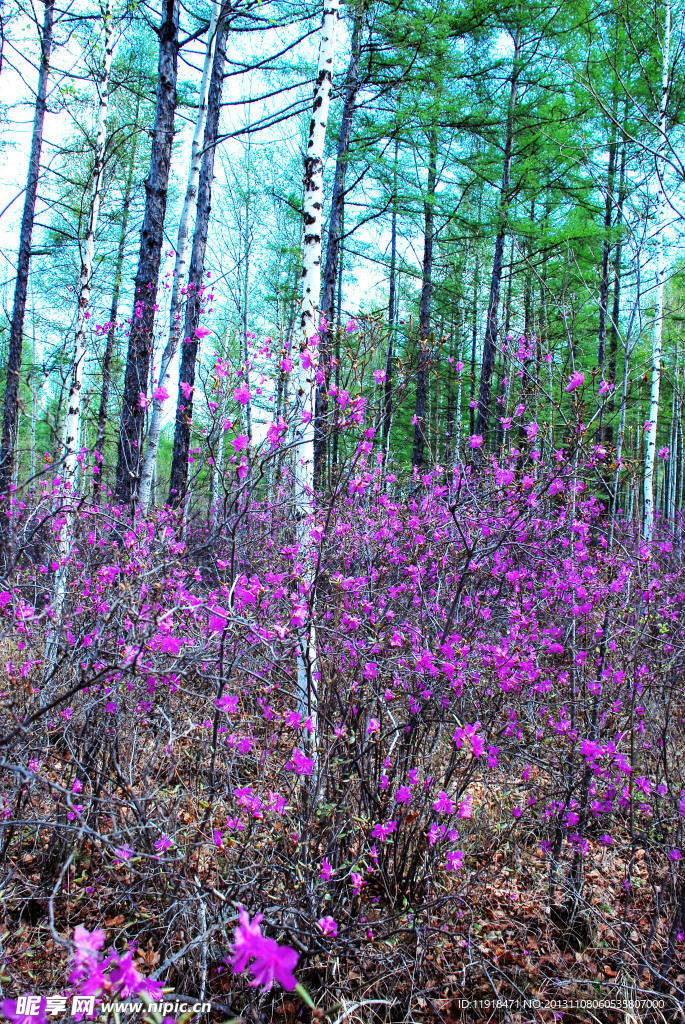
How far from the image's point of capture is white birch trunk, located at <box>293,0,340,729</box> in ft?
9.82

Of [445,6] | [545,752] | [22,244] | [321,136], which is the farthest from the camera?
[22,244]

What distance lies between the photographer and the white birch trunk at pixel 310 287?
9.82 ft

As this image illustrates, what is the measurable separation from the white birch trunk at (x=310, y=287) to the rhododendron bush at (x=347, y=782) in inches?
6.1

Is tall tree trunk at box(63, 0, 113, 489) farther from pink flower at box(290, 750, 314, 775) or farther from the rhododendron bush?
pink flower at box(290, 750, 314, 775)

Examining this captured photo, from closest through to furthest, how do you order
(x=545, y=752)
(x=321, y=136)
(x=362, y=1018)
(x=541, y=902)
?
1. (x=362, y=1018)
2. (x=541, y=902)
3. (x=545, y=752)
4. (x=321, y=136)

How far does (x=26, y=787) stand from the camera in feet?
8.21

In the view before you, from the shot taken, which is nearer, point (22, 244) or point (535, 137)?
point (22, 244)

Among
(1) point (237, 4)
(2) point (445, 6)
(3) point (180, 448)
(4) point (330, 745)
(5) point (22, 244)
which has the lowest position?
(4) point (330, 745)

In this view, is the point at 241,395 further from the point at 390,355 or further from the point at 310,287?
the point at 390,355

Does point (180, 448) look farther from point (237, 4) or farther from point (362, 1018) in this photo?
point (362, 1018)

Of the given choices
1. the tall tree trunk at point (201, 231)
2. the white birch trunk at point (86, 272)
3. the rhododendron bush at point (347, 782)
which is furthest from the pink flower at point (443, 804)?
the tall tree trunk at point (201, 231)

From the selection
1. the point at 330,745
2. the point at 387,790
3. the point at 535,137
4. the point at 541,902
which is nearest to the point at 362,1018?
the point at 387,790

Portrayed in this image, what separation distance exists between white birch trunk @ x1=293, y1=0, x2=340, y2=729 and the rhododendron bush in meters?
0.15

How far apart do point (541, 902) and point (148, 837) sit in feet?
6.17
